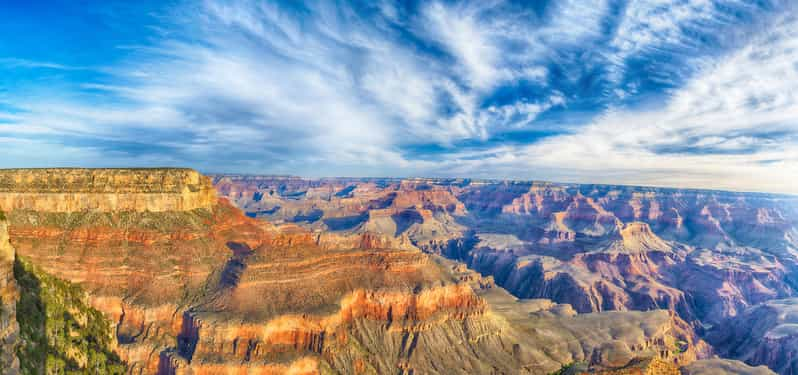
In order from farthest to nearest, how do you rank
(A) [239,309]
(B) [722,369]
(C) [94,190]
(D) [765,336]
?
(D) [765,336] → (C) [94,190] → (B) [722,369] → (A) [239,309]

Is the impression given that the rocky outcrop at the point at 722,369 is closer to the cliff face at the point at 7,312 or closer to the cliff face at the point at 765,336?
the cliff face at the point at 765,336

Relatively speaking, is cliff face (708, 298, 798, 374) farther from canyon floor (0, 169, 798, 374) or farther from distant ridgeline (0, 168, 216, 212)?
distant ridgeline (0, 168, 216, 212)

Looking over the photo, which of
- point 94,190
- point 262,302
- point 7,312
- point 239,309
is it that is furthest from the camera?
point 94,190

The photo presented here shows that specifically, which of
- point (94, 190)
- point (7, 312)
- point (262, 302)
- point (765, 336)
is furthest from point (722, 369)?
point (94, 190)

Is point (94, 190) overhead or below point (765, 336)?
overhead

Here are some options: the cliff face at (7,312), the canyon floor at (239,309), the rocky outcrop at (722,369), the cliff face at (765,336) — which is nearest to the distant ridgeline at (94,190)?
the canyon floor at (239,309)

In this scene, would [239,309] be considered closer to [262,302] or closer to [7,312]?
[262,302]

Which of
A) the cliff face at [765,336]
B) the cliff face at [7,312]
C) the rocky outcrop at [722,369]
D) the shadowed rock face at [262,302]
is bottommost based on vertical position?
the cliff face at [765,336]

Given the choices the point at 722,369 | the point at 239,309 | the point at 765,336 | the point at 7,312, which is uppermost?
the point at 7,312
